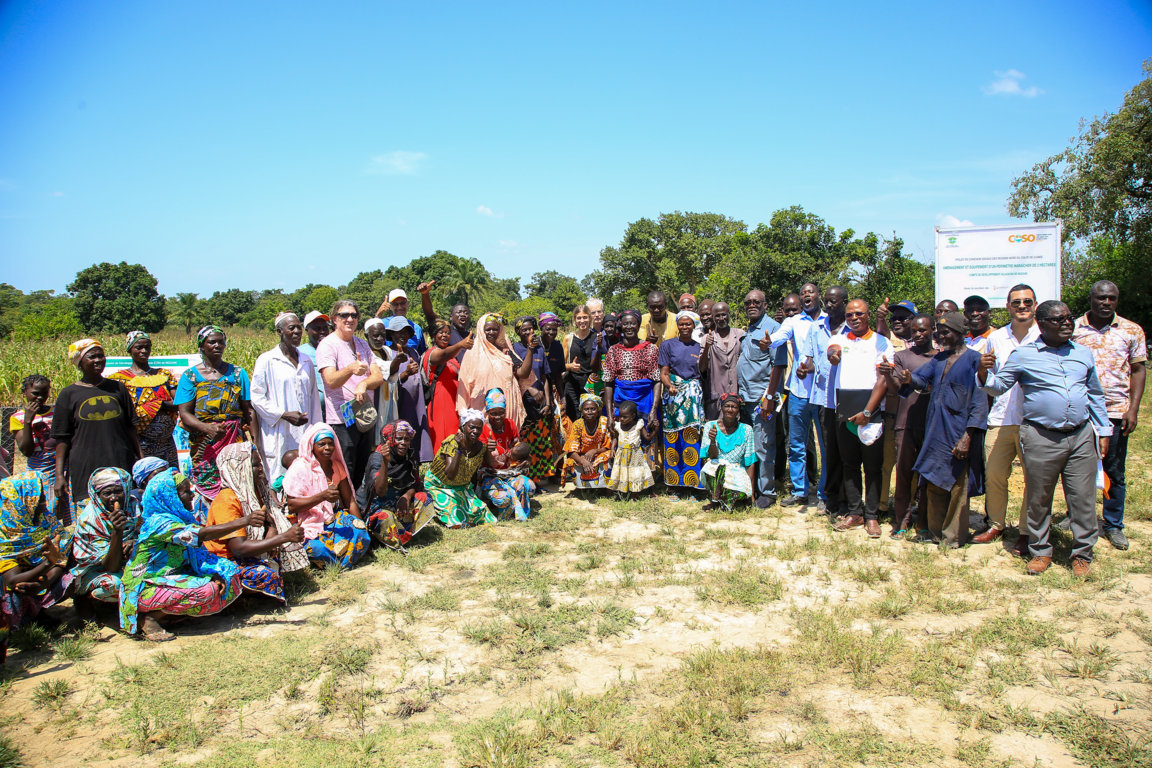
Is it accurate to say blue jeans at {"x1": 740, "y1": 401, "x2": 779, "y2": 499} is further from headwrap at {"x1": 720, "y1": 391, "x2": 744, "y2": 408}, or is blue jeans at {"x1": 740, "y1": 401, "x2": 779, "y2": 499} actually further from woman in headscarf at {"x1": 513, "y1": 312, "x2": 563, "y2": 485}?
woman in headscarf at {"x1": 513, "y1": 312, "x2": 563, "y2": 485}

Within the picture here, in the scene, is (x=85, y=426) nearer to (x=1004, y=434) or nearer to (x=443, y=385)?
(x=443, y=385)

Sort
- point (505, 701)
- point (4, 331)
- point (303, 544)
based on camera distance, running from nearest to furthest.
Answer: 1. point (505, 701)
2. point (303, 544)
3. point (4, 331)

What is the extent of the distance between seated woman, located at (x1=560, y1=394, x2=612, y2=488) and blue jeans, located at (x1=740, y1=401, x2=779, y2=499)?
1458mm

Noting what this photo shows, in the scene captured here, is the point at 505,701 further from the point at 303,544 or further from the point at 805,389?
the point at 805,389

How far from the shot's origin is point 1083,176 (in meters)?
19.1

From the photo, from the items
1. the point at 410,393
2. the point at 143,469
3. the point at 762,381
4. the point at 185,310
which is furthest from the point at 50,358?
the point at 185,310

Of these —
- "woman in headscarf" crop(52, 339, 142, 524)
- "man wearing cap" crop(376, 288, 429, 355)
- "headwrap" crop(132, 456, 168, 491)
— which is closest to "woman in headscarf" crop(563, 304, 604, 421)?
"man wearing cap" crop(376, 288, 429, 355)

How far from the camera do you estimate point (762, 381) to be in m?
6.75

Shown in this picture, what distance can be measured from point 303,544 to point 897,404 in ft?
16.5

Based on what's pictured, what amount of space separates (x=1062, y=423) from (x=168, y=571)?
20.5 feet

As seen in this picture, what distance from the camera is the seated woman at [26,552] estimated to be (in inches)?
161

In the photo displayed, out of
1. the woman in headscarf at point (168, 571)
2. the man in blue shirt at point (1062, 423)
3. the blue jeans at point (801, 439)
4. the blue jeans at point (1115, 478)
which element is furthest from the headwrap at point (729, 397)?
the woman in headscarf at point (168, 571)

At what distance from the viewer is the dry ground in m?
3.15

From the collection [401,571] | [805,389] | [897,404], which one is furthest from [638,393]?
[401,571]
